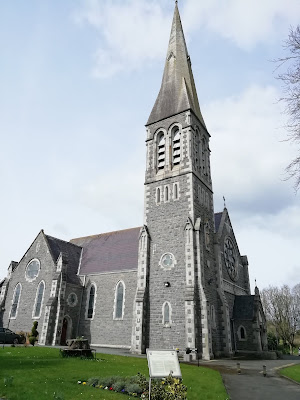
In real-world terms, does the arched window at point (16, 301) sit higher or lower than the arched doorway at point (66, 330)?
higher

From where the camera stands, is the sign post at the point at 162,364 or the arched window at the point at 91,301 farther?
the arched window at the point at 91,301

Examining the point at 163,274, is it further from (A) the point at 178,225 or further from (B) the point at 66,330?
(B) the point at 66,330

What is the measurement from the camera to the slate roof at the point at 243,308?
29.1 metres

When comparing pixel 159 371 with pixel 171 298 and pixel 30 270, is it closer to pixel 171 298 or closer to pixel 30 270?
pixel 171 298

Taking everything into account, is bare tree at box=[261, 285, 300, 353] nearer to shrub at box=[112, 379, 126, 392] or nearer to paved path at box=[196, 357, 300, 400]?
paved path at box=[196, 357, 300, 400]

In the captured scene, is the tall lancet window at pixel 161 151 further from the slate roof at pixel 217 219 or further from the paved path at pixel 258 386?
the paved path at pixel 258 386

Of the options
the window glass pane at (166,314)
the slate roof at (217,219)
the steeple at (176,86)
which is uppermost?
the steeple at (176,86)

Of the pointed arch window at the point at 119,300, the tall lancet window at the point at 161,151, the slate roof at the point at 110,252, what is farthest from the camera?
the slate roof at the point at 110,252

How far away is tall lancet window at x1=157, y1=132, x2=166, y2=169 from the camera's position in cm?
3056

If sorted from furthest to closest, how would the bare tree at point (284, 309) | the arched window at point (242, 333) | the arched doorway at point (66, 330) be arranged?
the bare tree at point (284, 309) → the arched doorway at point (66, 330) → the arched window at point (242, 333)

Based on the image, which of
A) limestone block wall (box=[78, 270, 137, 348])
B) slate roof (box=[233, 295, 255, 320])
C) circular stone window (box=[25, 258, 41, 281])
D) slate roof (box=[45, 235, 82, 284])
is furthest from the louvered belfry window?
circular stone window (box=[25, 258, 41, 281])

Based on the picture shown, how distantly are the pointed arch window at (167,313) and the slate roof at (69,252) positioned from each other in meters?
11.7

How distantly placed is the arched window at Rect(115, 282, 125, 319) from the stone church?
0.31 feet

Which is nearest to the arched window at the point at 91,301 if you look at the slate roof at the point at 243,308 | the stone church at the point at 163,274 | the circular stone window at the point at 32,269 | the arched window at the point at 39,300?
the stone church at the point at 163,274
